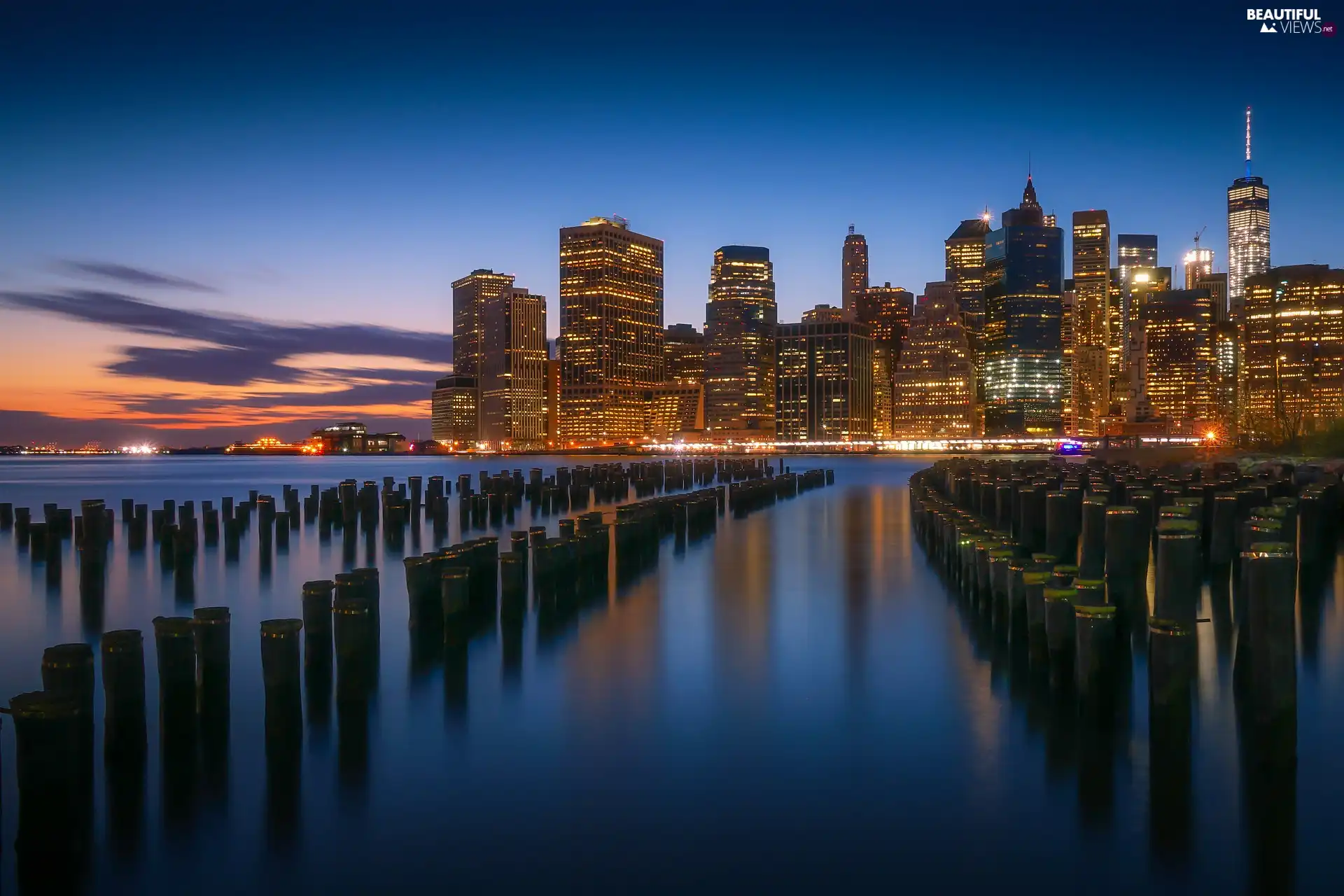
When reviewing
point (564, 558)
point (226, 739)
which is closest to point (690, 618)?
point (564, 558)

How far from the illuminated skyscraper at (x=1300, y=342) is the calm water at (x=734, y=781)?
129 metres

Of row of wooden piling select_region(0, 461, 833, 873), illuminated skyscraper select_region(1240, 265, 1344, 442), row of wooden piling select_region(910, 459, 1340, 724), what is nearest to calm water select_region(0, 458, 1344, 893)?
row of wooden piling select_region(0, 461, 833, 873)

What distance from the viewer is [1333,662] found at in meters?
12.2

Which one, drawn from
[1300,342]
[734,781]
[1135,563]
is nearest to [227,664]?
[734,781]

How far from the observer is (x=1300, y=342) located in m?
138

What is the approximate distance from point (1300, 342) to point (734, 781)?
159m

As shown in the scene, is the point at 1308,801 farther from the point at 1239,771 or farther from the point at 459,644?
the point at 459,644

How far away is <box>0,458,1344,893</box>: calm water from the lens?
6789mm

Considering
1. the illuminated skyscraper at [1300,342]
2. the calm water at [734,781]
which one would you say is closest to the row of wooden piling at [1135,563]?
the calm water at [734,781]

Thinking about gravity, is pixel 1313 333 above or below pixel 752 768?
above

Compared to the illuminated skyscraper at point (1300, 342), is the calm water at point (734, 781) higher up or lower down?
lower down

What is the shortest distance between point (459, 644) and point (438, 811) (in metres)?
5.20

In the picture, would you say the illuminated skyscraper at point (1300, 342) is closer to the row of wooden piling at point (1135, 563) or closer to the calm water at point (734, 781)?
the row of wooden piling at point (1135, 563)

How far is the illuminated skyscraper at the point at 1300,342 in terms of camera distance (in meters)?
129
